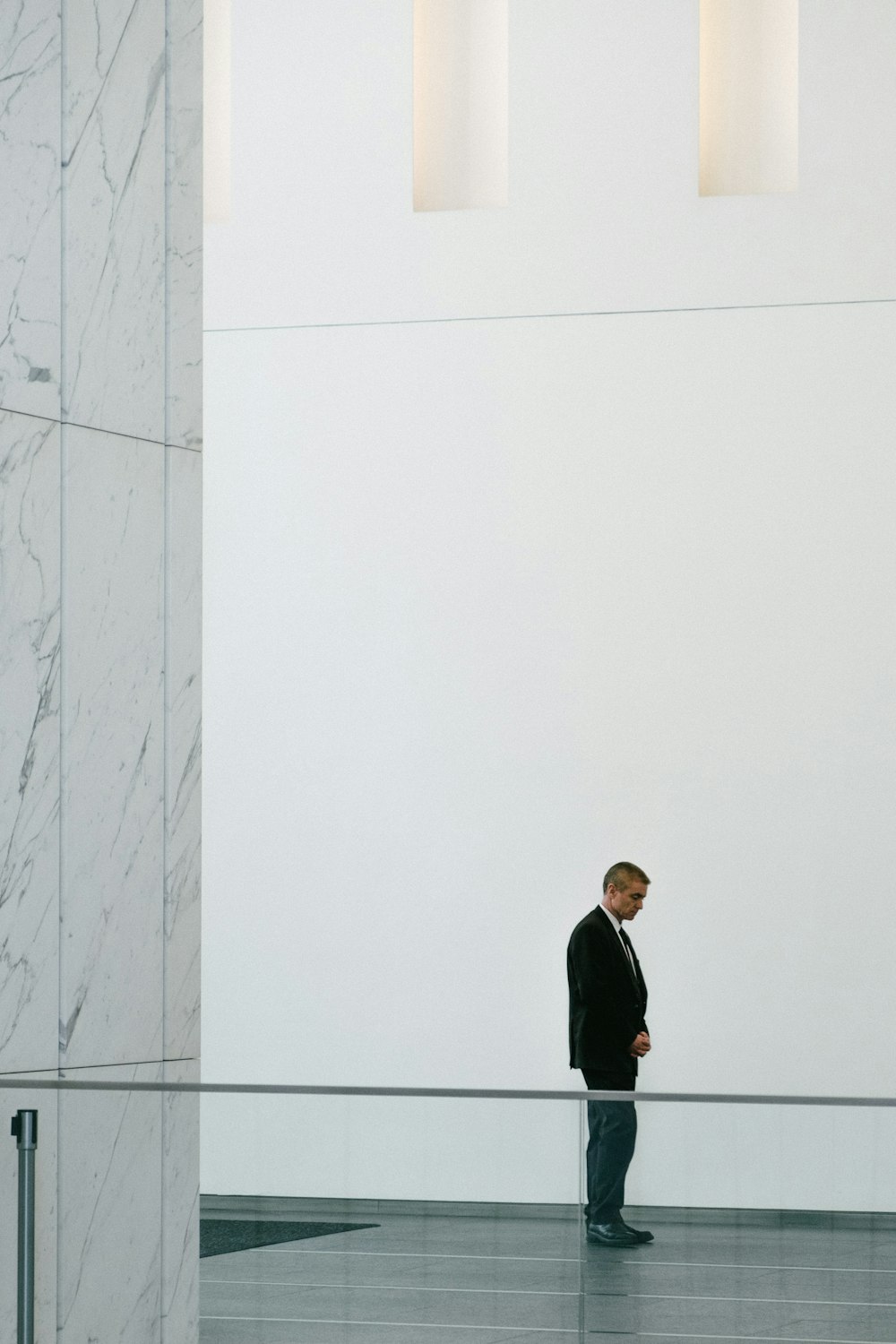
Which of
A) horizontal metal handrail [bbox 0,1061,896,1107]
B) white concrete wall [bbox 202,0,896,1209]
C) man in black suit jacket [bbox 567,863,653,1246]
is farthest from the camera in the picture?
white concrete wall [bbox 202,0,896,1209]

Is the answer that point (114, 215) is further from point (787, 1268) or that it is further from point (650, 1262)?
point (787, 1268)

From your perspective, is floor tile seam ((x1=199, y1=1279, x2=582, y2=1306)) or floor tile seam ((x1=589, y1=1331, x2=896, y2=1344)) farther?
floor tile seam ((x1=199, y1=1279, x2=582, y2=1306))

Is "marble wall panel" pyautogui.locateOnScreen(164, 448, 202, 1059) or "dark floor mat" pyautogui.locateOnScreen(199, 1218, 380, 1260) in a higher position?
"marble wall panel" pyautogui.locateOnScreen(164, 448, 202, 1059)

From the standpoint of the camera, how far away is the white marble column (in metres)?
5.49

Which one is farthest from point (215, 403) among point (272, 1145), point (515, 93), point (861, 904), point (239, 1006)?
point (272, 1145)

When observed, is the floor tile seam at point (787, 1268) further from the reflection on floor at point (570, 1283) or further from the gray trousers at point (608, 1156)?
the gray trousers at point (608, 1156)

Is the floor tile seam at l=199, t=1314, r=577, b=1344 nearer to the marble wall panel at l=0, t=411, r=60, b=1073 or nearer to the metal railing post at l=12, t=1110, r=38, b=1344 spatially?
the metal railing post at l=12, t=1110, r=38, b=1344

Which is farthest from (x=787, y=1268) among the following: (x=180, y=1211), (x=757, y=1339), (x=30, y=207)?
(x=30, y=207)

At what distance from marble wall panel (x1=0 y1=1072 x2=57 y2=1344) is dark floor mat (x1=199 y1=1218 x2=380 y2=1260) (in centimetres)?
46

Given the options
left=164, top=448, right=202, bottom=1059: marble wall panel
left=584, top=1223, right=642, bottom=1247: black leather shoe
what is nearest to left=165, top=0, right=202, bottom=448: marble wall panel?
left=164, top=448, right=202, bottom=1059: marble wall panel

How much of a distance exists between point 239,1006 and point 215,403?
12.8ft

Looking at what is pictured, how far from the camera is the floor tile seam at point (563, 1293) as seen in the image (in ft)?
15.9

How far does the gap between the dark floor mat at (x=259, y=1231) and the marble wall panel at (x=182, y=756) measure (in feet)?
3.77

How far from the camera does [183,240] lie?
21.4 ft
